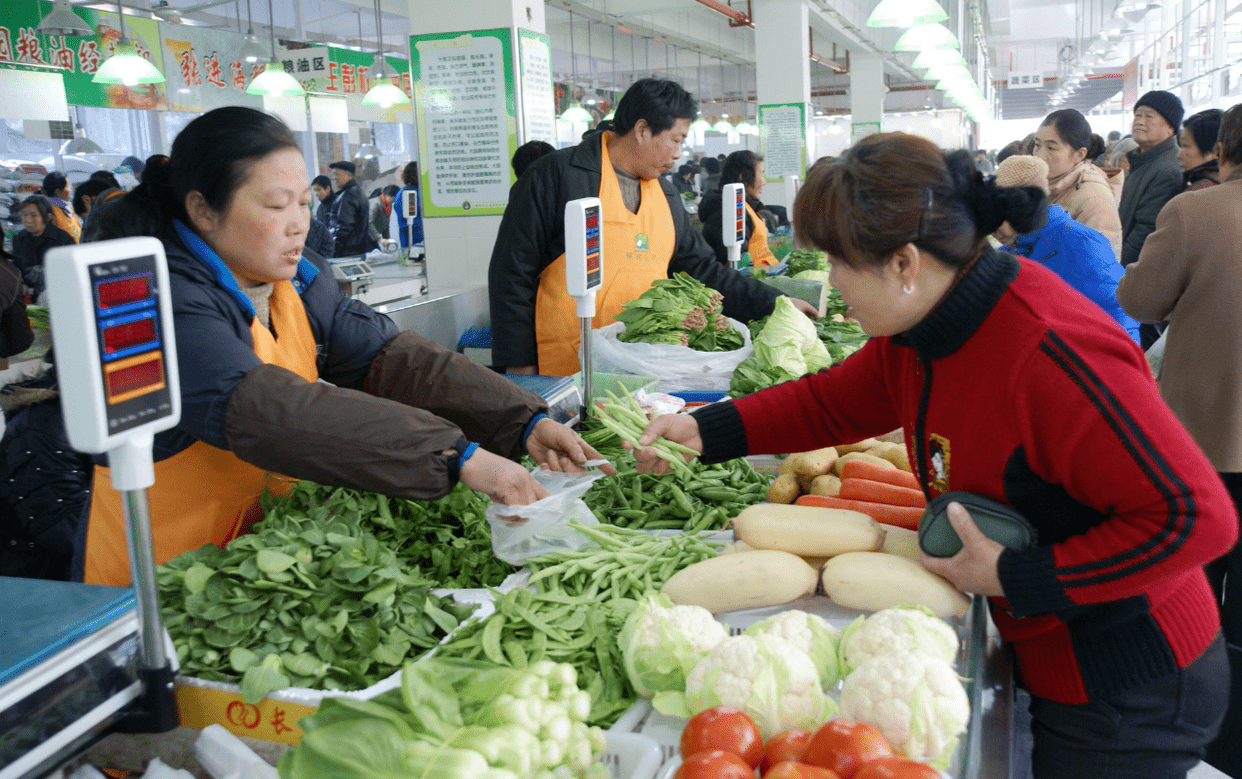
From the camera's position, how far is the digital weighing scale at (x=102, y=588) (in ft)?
3.75

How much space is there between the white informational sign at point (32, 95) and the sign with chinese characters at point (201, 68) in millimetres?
2378

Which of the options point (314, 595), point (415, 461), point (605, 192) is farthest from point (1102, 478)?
point (605, 192)

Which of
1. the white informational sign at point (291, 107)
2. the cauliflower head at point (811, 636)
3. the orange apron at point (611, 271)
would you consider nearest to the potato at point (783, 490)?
the cauliflower head at point (811, 636)

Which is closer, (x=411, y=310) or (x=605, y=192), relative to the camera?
(x=605, y=192)

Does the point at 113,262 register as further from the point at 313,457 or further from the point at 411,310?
the point at 411,310

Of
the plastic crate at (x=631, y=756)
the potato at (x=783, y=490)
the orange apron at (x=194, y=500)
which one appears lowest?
the plastic crate at (x=631, y=756)

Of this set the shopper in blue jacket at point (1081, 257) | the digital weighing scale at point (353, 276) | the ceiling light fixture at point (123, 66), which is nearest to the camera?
the shopper in blue jacket at point (1081, 257)

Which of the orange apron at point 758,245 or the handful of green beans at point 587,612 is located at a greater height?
the orange apron at point 758,245

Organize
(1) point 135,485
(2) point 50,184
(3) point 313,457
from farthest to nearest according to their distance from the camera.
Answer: (2) point 50,184
(3) point 313,457
(1) point 135,485

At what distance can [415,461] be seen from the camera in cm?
180

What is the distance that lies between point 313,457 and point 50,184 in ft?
31.6

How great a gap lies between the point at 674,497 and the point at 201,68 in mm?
13306

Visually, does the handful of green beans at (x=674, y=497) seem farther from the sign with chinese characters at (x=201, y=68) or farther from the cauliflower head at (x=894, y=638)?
the sign with chinese characters at (x=201, y=68)

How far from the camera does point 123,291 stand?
1.19 meters
